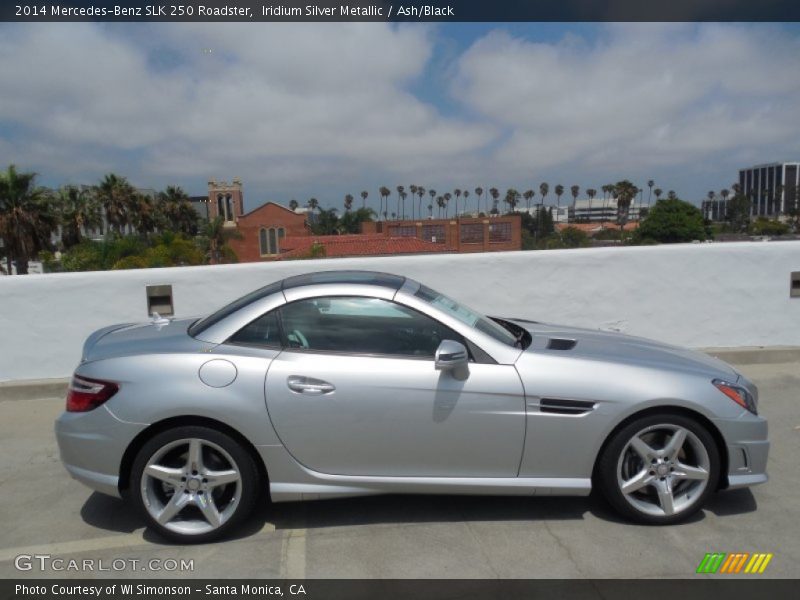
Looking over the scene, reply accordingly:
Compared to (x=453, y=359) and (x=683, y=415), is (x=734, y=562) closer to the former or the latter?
(x=683, y=415)

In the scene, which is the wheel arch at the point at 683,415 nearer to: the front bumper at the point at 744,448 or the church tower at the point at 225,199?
the front bumper at the point at 744,448

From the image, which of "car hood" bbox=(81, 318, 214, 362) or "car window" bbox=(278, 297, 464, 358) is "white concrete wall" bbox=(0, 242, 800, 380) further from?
"car window" bbox=(278, 297, 464, 358)

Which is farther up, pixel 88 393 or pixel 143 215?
pixel 143 215

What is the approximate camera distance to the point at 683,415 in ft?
11.7

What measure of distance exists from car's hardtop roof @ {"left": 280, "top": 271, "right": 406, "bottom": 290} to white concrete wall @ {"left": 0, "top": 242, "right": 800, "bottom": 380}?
2.70 meters

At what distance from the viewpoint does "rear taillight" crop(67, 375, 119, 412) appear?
11.5 feet

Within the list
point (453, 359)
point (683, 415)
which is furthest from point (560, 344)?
point (453, 359)

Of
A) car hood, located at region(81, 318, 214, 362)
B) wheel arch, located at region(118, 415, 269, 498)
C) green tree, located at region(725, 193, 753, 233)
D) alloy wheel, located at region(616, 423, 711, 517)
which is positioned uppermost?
green tree, located at region(725, 193, 753, 233)

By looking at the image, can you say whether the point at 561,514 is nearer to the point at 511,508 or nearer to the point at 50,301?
the point at 511,508

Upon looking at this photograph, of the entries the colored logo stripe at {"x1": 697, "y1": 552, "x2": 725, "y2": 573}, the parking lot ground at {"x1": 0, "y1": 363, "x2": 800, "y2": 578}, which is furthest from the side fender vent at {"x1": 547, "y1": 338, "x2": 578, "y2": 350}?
the colored logo stripe at {"x1": 697, "y1": 552, "x2": 725, "y2": 573}

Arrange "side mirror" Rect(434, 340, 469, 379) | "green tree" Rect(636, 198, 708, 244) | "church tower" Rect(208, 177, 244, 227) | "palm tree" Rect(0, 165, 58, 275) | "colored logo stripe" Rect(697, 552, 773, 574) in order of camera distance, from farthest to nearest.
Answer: "church tower" Rect(208, 177, 244, 227), "green tree" Rect(636, 198, 708, 244), "palm tree" Rect(0, 165, 58, 275), "side mirror" Rect(434, 340, 469, 379), "colored logo stripe" Rect(697, 552, 773, 574)

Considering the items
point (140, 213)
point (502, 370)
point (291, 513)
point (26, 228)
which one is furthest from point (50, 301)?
point (140, 213)

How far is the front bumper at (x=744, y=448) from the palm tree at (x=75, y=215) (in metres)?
58.4

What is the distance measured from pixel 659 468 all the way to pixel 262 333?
7.72ft
